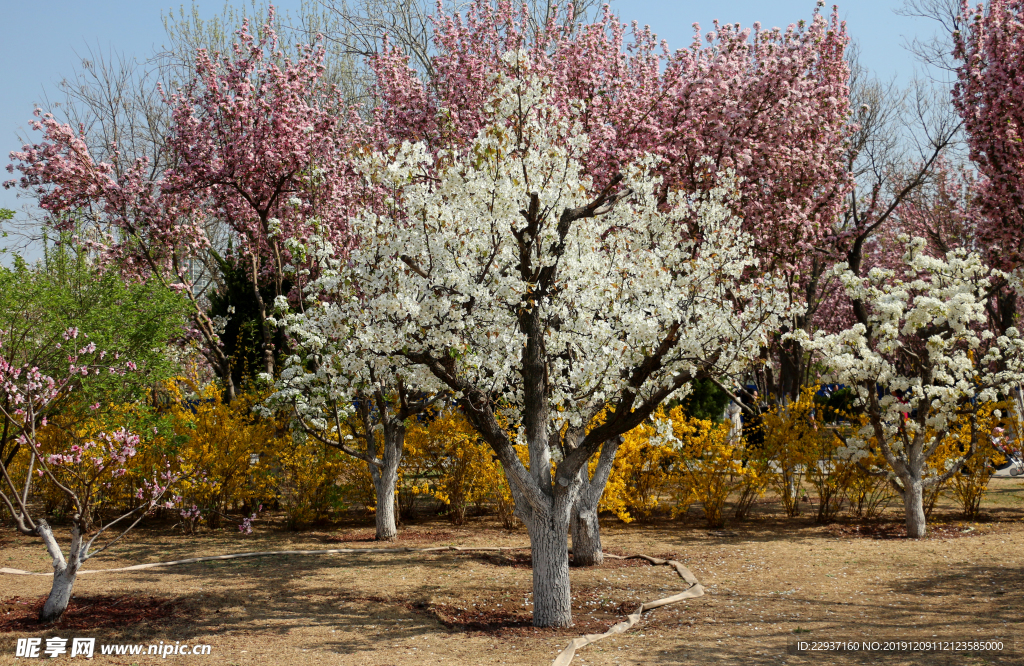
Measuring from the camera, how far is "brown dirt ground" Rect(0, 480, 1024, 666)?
5629mm

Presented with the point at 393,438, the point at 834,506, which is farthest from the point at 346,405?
the point at 834,506


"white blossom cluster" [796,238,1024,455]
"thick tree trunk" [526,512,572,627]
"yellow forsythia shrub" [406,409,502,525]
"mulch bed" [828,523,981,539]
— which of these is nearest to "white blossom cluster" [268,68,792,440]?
"thick tree trunk" [526,512,572,627]

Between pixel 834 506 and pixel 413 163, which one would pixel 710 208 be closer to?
pixel 413 163

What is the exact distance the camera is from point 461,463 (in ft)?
37.4

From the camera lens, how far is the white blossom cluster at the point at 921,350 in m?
9.31

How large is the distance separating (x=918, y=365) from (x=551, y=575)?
267 inches

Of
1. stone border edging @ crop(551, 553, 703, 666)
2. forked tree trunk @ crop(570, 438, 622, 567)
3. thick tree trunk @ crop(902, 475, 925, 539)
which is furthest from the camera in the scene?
thick tree trunk @ crop(902, 475, 925, 539)

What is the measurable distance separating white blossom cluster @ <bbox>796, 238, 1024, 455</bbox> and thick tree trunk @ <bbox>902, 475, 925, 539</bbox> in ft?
1.40

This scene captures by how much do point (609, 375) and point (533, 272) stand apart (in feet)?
3.76

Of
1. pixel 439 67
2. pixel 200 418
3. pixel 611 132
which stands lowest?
pixel 200 418

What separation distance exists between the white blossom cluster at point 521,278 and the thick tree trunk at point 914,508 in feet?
14.8

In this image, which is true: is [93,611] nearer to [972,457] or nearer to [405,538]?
[405,538]

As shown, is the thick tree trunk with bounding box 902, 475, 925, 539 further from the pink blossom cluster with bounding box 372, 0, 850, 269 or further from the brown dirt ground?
the pink blossom cluster with bounding box 372, 0, 850, 269

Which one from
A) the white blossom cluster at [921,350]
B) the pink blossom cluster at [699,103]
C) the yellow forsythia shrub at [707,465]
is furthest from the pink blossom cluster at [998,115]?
the yellow forsythia shrub at [707,465]
